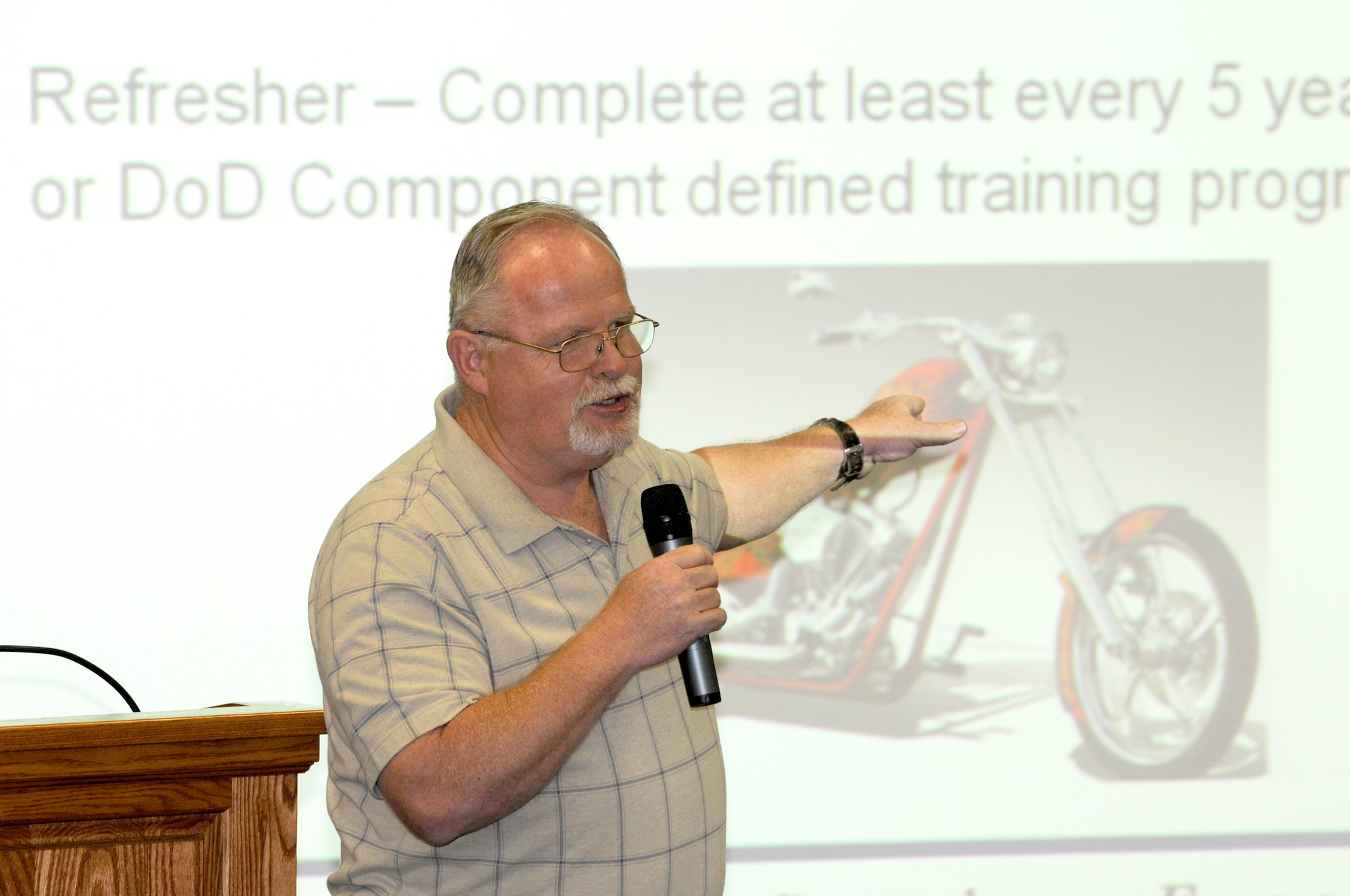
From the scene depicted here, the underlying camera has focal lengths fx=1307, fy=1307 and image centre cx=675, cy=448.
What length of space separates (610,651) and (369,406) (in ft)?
4.68

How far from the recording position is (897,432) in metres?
2.09

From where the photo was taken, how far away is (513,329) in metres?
1.57

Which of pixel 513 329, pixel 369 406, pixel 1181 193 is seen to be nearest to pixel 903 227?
pixel 1181 193

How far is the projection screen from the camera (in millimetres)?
2533

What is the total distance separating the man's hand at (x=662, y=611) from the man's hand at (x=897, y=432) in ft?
2.64

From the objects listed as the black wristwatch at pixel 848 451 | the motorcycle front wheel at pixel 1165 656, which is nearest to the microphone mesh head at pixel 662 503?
the black wristwatch at pixel 848 451

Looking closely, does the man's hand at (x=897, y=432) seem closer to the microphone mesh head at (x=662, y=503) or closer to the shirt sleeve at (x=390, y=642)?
the microphone mesh head at (x=662, y=503)

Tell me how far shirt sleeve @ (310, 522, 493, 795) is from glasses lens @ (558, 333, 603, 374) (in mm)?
278

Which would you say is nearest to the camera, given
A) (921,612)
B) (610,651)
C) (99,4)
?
(610,651)

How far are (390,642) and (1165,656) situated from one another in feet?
6.42

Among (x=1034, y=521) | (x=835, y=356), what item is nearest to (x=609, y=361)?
(x=835, y=356)

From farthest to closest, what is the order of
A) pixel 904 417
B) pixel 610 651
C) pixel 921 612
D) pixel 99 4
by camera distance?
1. pixel 921 612
2. pixel 99 4
3. pixel 904 417
4. pixel 610 651

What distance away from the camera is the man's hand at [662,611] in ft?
4.29

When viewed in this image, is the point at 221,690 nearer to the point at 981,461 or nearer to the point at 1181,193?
the point at 981,461
